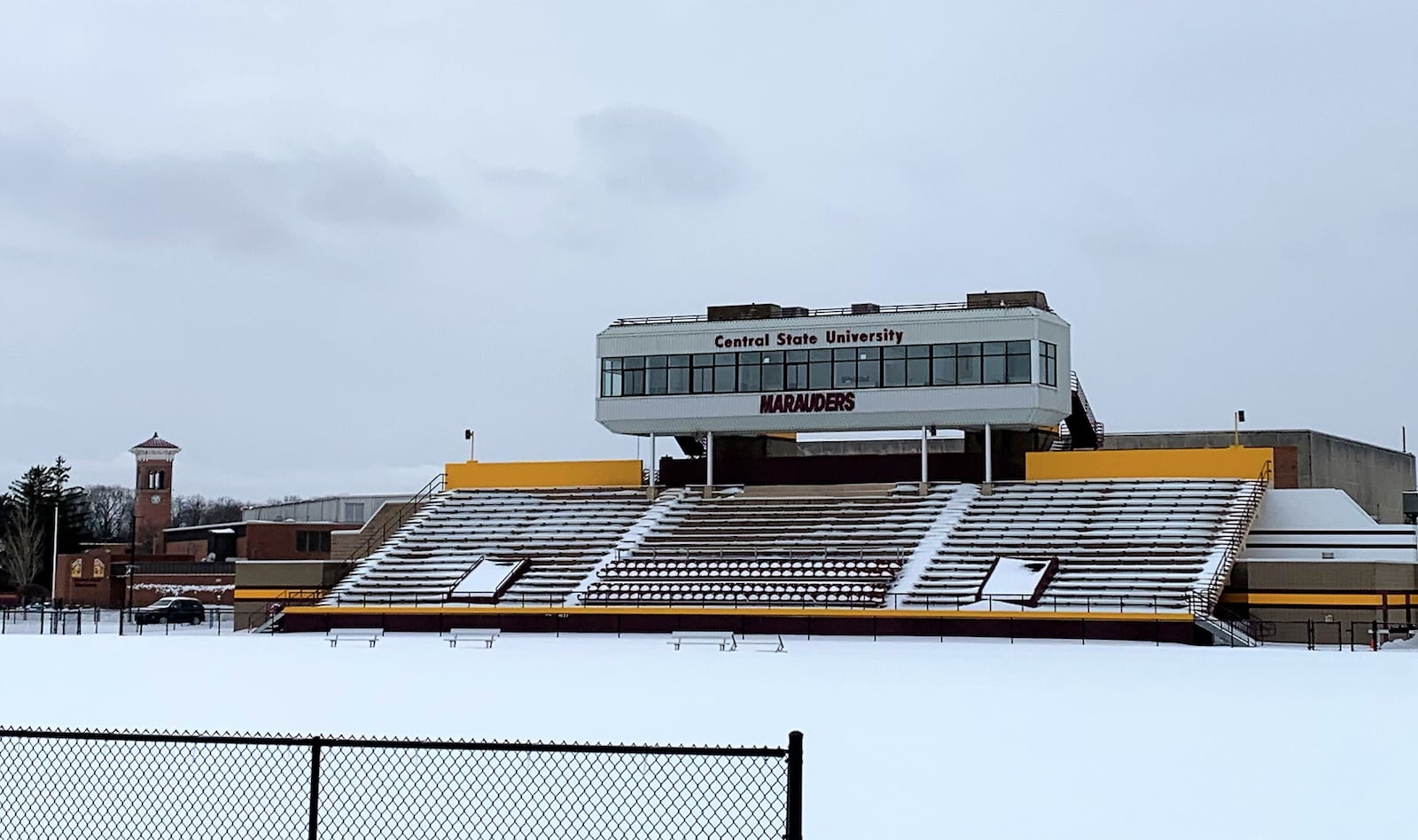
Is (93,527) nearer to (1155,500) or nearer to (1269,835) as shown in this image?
(1155,500)

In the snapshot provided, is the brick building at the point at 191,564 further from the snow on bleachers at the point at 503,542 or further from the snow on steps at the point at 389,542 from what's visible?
the snow on bleachers at the point at 503,542

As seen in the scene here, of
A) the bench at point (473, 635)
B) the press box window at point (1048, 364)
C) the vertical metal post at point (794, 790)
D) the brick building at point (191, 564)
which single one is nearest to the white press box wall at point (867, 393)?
the press box window at point (1048, 364)

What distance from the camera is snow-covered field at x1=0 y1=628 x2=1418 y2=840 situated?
564 inches

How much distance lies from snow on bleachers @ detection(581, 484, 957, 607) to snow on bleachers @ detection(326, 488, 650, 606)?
1.77 metres

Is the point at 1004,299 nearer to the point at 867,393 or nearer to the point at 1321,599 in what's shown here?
the point at 867,393

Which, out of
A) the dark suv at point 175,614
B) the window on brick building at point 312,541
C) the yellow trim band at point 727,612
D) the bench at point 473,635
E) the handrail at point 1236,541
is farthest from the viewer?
the window on brick building at point 312,541

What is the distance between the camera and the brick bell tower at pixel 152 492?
10381 cm

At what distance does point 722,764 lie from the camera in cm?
1747

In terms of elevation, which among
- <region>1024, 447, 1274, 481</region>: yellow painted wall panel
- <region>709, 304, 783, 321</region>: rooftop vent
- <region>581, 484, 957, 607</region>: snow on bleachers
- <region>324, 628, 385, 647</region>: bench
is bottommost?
<region>324, 628, 385, 647</region>: bench

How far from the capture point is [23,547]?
107375mm

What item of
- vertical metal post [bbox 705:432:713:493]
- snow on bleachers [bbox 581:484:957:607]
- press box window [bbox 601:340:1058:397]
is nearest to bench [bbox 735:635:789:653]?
snow on bleachers [bbox 581:484:957:607]

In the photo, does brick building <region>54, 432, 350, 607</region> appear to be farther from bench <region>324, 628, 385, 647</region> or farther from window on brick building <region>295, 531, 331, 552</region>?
bench <region>324, 628, 385, 647</region>

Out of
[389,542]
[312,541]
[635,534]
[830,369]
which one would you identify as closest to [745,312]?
[830,369]

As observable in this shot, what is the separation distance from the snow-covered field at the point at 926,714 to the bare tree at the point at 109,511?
131488 mm
